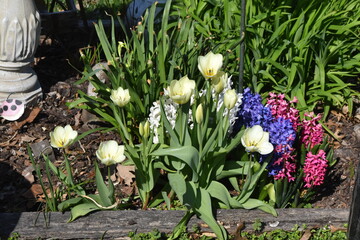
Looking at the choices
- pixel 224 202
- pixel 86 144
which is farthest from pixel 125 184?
pixel 224 202

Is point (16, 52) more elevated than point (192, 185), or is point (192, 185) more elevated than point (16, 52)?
point (16, 52)

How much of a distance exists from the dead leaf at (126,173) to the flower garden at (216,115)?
0.15ft

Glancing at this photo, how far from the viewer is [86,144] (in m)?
3.76

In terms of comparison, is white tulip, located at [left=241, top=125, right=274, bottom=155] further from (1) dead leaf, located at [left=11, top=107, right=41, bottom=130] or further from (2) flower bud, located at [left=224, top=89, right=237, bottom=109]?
(1) dead leaf, located at [left=11, top=107, right=41, bottom=130]

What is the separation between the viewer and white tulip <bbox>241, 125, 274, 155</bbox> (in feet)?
9.52

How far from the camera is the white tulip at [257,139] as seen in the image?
2902 mm

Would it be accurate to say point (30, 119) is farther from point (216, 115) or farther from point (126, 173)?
point (216, 115)

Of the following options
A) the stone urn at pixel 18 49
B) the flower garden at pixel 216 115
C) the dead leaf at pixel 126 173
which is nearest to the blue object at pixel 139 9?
the flower garden at pixel 216 115

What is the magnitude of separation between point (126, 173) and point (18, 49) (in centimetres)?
107

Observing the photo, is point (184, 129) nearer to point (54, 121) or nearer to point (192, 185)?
point (192, 185)

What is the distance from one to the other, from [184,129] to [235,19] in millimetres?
1301

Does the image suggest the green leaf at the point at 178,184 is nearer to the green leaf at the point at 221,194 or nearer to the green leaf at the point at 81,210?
the green leaf at the point at 221,194

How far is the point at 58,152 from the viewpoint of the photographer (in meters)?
3.70

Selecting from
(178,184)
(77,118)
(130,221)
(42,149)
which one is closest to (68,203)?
(130,221)
